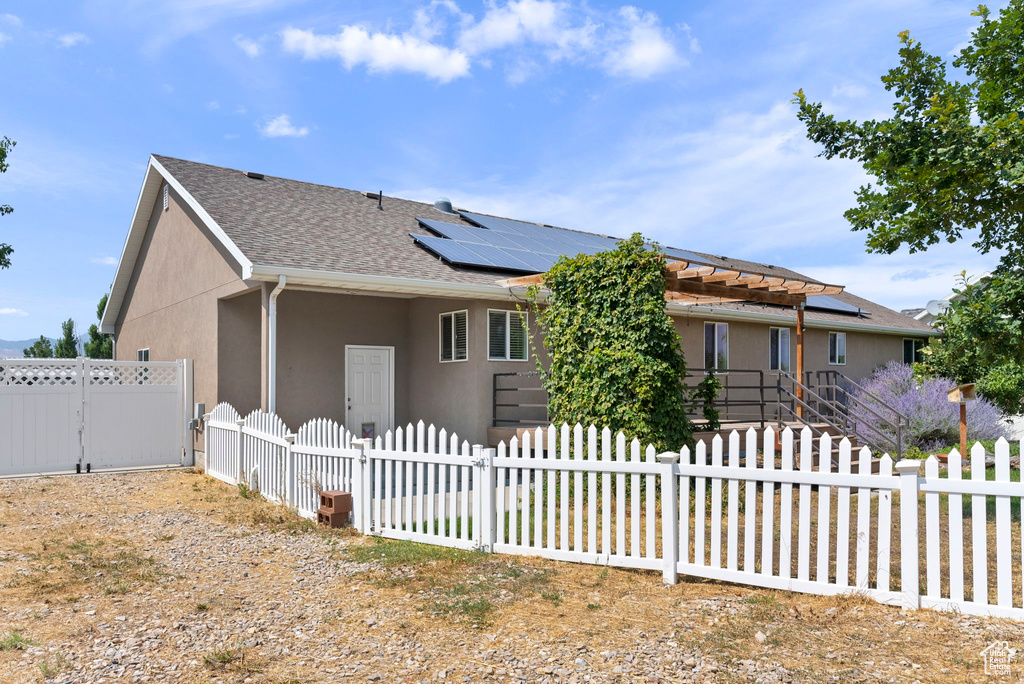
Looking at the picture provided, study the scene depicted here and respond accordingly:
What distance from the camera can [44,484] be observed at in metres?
10.3

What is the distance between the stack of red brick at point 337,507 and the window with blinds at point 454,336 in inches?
205

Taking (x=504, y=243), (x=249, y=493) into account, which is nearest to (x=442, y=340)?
(x=504, y=243)

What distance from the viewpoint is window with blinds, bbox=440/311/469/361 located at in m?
12.3

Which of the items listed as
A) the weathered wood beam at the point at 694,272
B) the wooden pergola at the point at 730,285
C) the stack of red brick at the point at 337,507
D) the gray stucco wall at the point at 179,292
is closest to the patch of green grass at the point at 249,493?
the stack of red brick at the point at 337,507

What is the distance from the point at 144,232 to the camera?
53.3 ft

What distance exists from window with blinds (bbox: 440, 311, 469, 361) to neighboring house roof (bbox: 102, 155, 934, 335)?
0.84 m

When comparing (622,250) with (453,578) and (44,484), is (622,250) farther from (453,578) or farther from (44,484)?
(44,484)

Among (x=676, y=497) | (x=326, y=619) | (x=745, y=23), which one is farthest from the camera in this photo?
(x=745, y=23)

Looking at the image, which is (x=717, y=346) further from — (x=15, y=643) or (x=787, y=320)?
(x=15, y=643)

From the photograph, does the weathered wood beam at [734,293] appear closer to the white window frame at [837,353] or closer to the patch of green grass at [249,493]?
the patch of green grass at [249,493]

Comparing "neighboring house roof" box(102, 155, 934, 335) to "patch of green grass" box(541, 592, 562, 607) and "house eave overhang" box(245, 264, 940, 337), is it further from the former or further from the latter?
"patch of green grass" box(541, 592, 562, 607)

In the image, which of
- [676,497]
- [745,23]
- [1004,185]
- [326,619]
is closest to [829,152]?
[1004,185]

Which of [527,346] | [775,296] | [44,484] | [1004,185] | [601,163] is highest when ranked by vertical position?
[601,163]

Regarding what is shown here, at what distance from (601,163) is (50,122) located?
11.9m
